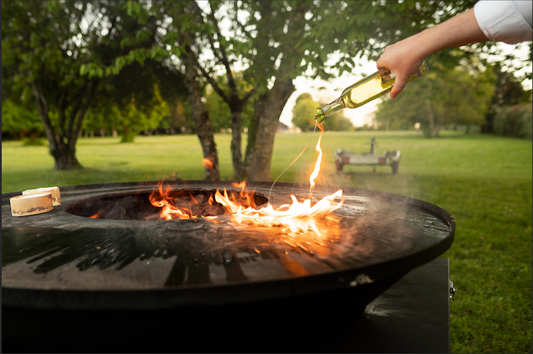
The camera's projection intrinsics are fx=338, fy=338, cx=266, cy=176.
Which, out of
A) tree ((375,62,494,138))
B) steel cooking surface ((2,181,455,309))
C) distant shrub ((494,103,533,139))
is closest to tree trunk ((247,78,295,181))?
steel cooking surface ((2,181,455,309))

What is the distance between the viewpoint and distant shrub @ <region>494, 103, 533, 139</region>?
19695mm

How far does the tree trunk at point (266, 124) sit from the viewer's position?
6305mm

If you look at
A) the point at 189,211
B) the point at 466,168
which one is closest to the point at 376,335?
the point at 189,211

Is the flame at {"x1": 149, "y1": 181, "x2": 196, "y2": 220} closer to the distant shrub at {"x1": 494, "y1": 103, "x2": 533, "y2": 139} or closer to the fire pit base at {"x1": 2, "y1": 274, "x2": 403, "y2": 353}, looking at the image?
the fire pit base at {"x1": 2, "y1": 274, "x2": 403, "y2": 353}

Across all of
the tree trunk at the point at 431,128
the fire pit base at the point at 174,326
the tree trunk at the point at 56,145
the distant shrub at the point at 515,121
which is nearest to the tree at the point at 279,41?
the fire pit base at the point at 174,326

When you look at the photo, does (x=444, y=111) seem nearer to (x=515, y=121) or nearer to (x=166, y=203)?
(x=515, y=121)

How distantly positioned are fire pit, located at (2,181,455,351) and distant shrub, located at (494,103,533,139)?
23333 millimetres

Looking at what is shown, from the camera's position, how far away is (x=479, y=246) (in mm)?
4527

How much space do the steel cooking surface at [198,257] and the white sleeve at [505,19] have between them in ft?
2.39

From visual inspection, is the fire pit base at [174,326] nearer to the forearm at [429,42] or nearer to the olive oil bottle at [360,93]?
the forearm at [429,42]

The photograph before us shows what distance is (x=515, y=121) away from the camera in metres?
21.7

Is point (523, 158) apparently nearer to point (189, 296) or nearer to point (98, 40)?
point (98, 40)

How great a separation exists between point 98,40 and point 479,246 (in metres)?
9.68

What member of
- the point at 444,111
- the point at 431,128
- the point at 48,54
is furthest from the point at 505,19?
the point at 444,111
